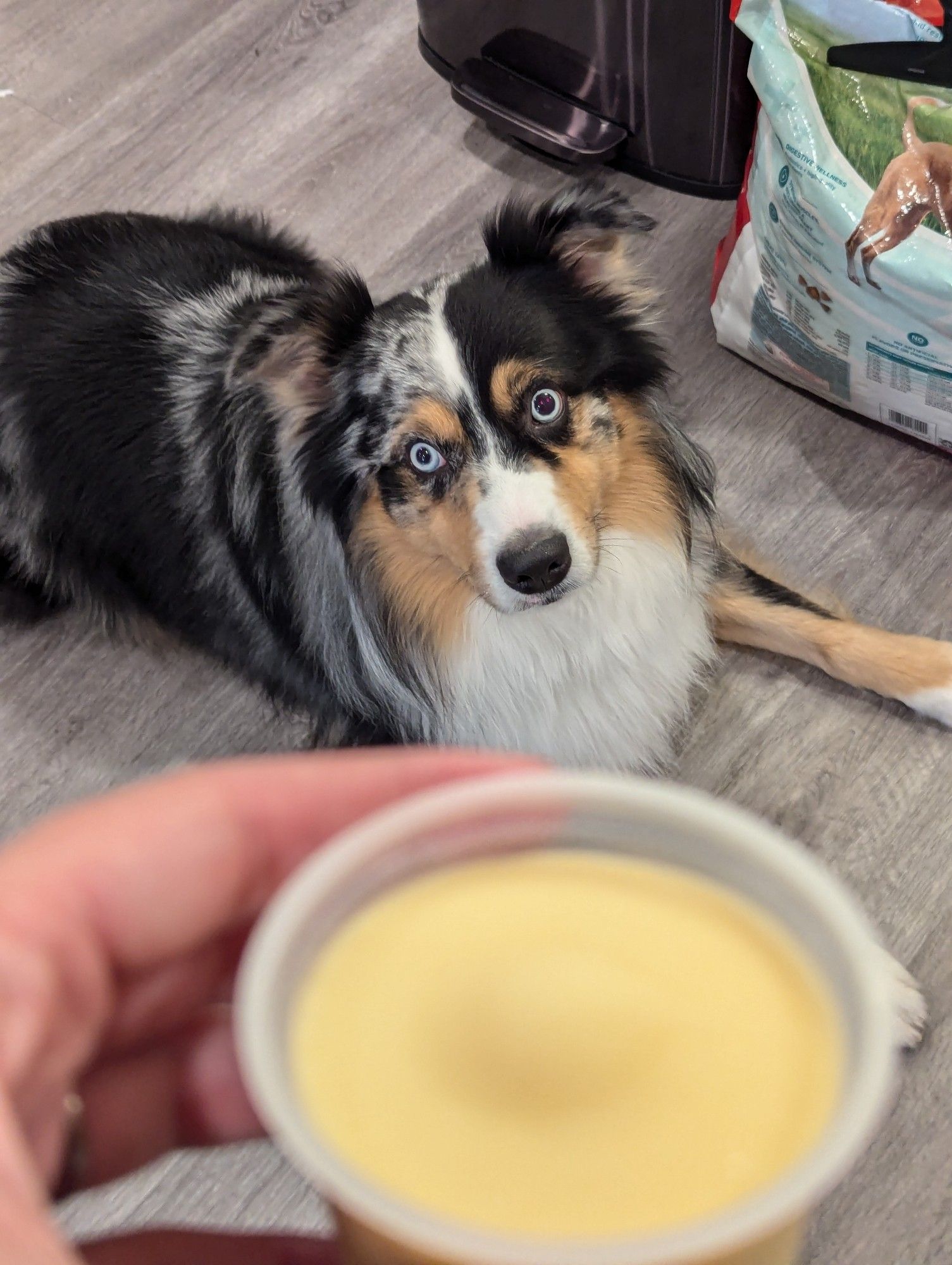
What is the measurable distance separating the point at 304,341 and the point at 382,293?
38.3 inches

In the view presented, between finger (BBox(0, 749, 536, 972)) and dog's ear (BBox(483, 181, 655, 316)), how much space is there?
100 centimetres

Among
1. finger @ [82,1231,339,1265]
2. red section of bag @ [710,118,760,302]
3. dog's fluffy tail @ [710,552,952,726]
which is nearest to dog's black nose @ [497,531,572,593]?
dog's fluffy tail @ [710,552,952,726]

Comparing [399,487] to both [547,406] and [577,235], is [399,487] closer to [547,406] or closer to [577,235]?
[547,406]

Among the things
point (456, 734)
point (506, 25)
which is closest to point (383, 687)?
point (456, 734)

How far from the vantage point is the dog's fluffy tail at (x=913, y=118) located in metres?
1.65

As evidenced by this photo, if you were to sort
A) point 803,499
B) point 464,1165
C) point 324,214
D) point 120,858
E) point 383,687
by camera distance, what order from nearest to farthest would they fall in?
point 464,1165
point 120,858
point 383,687
point 803,499
point 324,214

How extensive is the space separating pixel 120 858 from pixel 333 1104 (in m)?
0.23

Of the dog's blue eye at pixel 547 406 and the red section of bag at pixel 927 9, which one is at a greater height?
the red section of bag at pixel 927 9

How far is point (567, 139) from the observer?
2.36 m

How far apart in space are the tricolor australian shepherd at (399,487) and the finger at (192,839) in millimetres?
744

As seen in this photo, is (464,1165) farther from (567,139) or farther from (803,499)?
(567,139)

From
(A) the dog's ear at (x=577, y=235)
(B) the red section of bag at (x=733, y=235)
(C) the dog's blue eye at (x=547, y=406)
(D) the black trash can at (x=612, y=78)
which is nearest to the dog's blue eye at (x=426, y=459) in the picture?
(C) the dog's blue eye at (x=547, y=406)

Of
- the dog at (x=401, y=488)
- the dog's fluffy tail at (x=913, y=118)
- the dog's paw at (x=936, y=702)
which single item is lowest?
the dog's paw at (x=936, y=702)

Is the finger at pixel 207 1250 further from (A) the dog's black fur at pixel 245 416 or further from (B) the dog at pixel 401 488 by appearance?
(A) the dog's black fur at pixel 245 416
